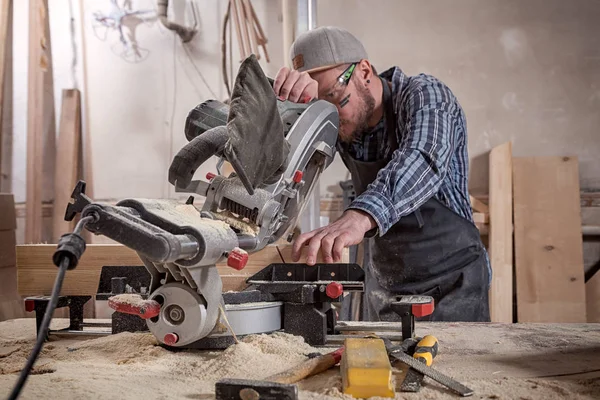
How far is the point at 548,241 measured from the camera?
10.5 feet

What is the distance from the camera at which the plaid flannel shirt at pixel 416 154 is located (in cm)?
153

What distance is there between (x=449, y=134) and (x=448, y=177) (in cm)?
35

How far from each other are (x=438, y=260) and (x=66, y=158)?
269cm

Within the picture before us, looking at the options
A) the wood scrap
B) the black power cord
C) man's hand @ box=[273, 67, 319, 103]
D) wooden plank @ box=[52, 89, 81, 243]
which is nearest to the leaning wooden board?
man's hand @ box=[273, 67, 319, 103]

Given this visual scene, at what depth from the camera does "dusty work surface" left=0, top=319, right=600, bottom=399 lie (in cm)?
91

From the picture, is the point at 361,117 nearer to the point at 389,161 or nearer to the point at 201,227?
the point at 389,161

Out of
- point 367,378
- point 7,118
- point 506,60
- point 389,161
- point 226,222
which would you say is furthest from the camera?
point 7,118

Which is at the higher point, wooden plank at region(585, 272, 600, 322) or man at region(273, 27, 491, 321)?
man at region(273, 27, 491, 321)

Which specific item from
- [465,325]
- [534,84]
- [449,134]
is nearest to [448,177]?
[449,134]

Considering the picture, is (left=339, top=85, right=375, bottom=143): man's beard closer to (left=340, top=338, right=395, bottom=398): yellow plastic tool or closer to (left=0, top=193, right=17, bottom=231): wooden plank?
(left=340, top=338, right=395, bottom=398): yellow plastic tool

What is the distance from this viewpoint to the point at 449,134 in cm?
172

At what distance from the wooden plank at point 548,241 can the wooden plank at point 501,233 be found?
5 cm

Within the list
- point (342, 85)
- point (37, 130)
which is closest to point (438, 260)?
point (342, 85)

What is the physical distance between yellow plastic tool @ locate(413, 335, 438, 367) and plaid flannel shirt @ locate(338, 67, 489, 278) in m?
0.38
